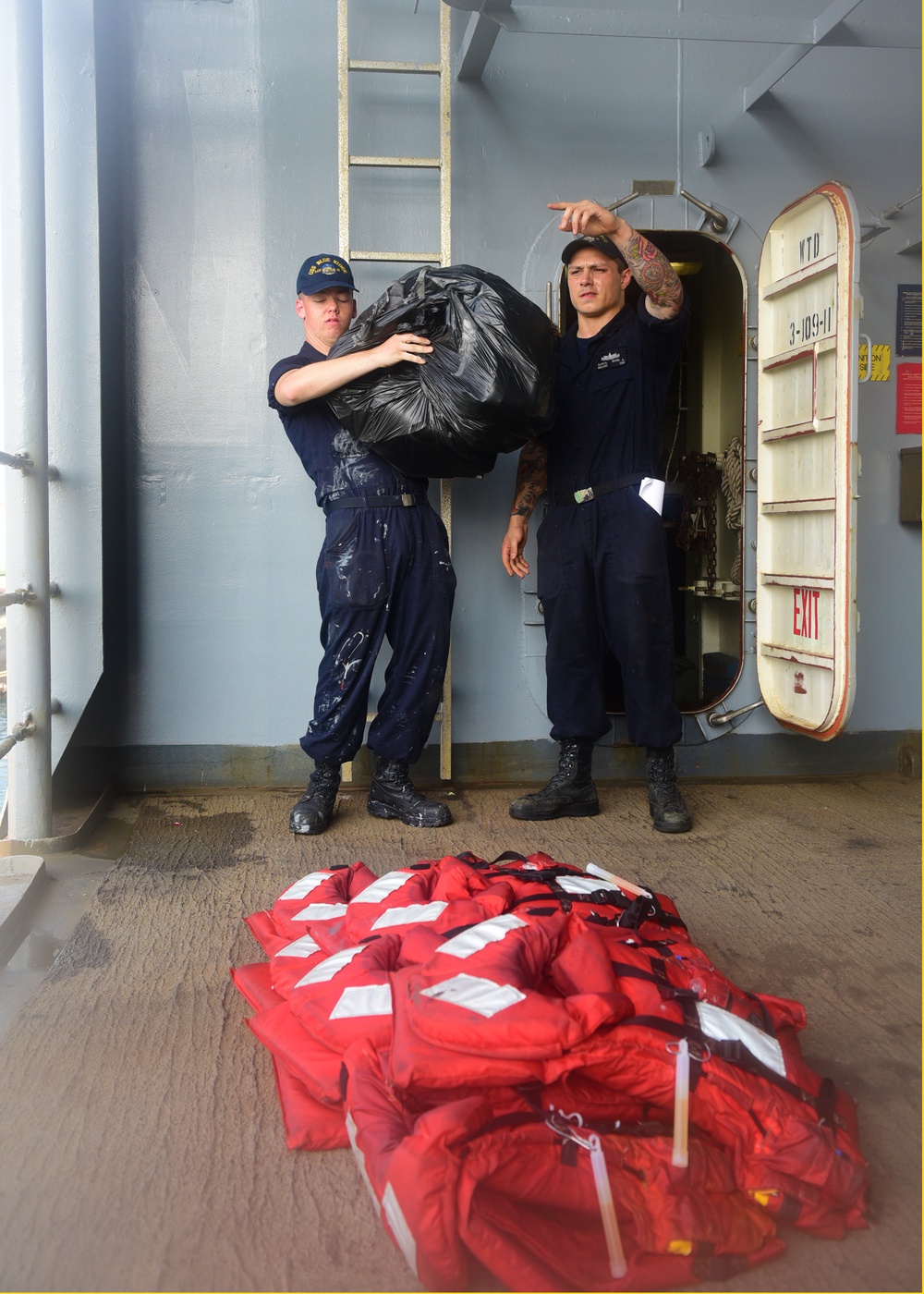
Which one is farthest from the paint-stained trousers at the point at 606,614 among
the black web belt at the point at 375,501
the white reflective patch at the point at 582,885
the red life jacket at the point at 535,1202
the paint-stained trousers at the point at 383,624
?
the red life jacket at the point at 535,1202

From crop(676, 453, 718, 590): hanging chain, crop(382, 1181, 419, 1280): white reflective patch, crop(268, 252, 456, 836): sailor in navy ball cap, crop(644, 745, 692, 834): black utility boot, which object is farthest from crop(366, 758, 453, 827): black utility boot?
crop(676, 453, 718, 590): hanging chain

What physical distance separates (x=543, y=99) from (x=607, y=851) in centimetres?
281

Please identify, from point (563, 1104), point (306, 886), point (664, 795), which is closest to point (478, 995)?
point (563, 1104)

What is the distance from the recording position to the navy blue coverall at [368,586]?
325 centimetres

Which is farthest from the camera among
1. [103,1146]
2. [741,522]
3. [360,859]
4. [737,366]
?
[737,366]

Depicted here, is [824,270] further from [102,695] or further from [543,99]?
[102,695]

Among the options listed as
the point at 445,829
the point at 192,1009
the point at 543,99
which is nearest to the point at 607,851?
the point at 445,829

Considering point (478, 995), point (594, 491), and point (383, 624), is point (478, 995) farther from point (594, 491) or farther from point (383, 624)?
point (594, 491)

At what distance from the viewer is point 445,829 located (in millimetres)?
3297

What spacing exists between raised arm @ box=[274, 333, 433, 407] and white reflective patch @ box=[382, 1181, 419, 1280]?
2355 millimetres

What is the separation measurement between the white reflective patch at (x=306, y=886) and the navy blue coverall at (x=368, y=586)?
88 cm

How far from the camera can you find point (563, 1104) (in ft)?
4.77

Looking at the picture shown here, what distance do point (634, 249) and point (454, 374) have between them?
73 cm

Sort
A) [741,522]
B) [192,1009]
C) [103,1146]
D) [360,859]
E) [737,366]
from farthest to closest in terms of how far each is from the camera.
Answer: [737,366]
[741,522]
[360,859]
[192,1009]
[103,1146]
